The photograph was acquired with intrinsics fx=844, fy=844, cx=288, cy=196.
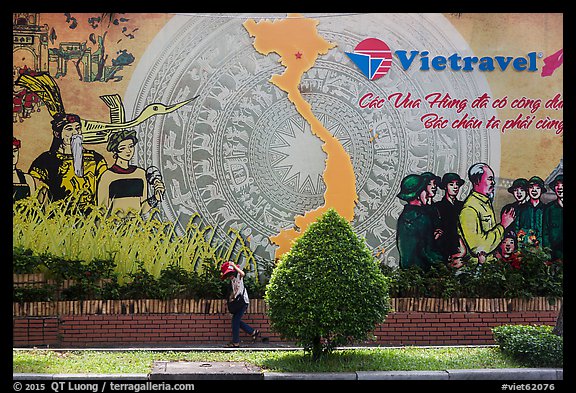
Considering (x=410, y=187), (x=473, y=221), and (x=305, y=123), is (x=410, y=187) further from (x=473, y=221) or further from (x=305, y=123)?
(x=305, y=123)

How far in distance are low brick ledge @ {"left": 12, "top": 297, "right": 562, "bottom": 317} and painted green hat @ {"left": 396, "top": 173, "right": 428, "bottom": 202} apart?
189 cm

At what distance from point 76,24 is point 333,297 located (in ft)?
22.9

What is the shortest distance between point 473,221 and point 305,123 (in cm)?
357

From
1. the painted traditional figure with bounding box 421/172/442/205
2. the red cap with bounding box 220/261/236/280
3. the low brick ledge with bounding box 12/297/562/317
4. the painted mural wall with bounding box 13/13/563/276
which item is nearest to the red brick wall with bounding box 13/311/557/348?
the low brick ledge with bounding box 12/297/562/317

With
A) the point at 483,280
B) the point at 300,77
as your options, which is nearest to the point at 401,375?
the point at 483,280

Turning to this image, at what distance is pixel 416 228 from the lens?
608 inches

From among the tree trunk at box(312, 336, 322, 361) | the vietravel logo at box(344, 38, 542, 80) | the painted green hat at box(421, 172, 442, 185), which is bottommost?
the tree trunk at box(312, 336, 322, 361)

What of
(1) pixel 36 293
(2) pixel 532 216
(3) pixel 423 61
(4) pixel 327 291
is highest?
(3) pixel 423 61

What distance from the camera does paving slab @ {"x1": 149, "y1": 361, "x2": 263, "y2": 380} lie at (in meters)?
11.7

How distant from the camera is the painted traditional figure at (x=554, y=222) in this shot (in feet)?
51.1

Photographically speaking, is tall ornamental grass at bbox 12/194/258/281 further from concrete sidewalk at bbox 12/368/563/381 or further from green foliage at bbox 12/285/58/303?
concrete sidewalk at bbox 12/368/563/381

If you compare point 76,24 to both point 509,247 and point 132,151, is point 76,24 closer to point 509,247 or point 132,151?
point 132,151

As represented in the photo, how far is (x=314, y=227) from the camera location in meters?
12.6
